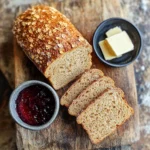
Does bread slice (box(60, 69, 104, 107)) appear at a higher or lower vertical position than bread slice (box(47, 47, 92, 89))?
lower

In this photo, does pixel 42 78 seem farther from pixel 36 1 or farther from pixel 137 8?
pixel 137 8

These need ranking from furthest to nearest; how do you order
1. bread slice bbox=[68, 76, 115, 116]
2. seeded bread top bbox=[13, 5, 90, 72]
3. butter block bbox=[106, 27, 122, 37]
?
butter block bbox=[106, 27, 122, 37]
bread slice bbox=[68, 76, 115, 116]
seeded bread top bbox=[13, 5, 90, 72]

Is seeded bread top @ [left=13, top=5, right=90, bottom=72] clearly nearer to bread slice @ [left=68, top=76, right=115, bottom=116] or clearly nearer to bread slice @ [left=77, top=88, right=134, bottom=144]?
bread slice @ [left=68, top=76, right=115, bottom=116]

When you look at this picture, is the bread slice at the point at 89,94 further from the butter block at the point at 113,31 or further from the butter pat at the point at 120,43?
the butter block at the point at 113,31

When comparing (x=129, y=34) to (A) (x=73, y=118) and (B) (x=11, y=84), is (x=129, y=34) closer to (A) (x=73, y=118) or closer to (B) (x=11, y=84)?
(A) (x=73, y=118)

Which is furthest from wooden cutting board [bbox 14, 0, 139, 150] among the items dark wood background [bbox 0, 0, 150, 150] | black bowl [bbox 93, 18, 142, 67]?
dark wood background [bbox 0, 0, 150, 150]
